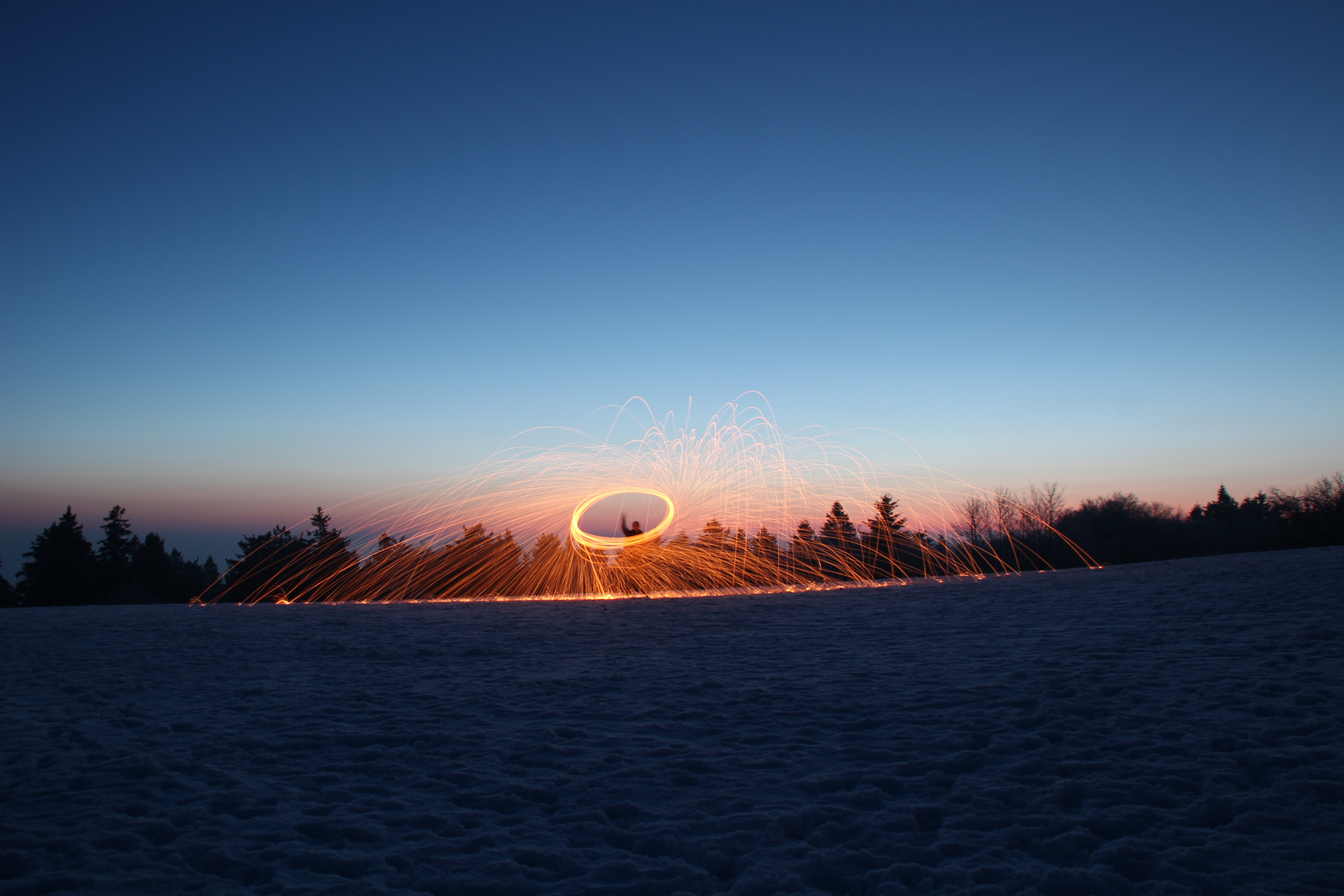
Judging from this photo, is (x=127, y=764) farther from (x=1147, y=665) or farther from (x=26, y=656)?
(x=1147, y=665)

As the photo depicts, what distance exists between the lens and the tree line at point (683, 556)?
59.8 ft

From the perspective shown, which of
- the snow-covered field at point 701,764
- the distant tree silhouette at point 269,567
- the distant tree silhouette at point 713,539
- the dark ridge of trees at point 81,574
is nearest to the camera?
the snow-covered field at point 701,764

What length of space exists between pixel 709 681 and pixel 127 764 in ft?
15.7

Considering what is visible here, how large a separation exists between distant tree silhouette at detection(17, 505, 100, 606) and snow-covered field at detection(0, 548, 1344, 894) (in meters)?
36.3

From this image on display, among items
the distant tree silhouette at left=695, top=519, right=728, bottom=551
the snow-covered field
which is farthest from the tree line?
the snow-covered field

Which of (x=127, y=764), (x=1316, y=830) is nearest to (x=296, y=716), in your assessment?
(x=127, y=764)

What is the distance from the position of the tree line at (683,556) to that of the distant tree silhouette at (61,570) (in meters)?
0.06

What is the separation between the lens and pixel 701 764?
14.9ft

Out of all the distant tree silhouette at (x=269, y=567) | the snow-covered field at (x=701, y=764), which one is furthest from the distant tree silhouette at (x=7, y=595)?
→ the snow-covered field at (x=701, y=764)

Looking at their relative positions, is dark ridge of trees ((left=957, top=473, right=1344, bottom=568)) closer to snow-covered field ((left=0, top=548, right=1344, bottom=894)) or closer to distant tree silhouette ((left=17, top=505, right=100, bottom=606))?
snow-covered field ((left=0, top=548, right=1344, bottom=894))

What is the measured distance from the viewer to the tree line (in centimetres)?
1823

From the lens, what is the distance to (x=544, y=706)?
6.07 meters

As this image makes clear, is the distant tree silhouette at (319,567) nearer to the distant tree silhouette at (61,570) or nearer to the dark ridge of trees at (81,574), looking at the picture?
the dark ridge of trees at (81,574)

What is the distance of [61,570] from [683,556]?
38.4 metres
